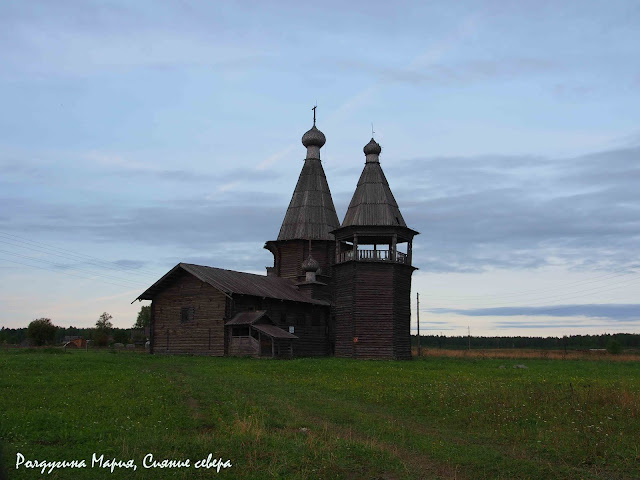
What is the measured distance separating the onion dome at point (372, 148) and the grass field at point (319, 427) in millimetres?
28497

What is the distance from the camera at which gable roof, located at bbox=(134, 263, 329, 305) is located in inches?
1549

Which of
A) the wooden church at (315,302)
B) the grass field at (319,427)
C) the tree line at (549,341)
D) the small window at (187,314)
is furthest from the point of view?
the tree line at (549,341)

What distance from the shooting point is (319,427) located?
12680 mm

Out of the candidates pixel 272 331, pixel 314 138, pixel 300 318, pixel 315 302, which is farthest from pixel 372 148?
pixel 272 331

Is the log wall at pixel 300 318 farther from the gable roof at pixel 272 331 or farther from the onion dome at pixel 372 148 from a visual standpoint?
the onion dome at pixel 372 148

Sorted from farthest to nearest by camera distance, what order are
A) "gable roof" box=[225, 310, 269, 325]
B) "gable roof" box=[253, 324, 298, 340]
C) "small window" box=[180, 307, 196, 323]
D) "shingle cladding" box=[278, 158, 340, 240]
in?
"shingle cladding" box=[278, 158, 340, 240], "small window" box=[180, 307, 196, 323], "gable roof" box=[225, 310, 269, 325], "gable roof" box=[253, 324, 298, 340]

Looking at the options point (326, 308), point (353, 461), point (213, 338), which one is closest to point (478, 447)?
point (353, 461)

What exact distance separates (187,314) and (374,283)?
43.7 ft

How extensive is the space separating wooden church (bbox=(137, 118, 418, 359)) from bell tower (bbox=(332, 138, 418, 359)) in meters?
0.07

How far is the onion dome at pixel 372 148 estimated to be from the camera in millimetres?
46781

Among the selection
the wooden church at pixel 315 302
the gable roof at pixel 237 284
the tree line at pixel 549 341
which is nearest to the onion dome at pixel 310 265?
the wooden church at pixel 315 302

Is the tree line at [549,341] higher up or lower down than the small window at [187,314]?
lower down

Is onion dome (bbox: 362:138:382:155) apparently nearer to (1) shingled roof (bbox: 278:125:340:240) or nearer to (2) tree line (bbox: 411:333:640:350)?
(1) shingled roof (bbox: 278:125:340:240)

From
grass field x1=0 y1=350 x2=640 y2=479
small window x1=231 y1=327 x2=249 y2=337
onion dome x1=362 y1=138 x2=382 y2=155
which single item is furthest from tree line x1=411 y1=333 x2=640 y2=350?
grass field x1=0 y1=350 x2=640 y2=479
